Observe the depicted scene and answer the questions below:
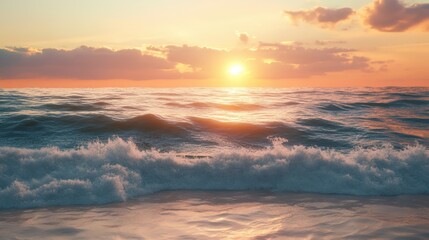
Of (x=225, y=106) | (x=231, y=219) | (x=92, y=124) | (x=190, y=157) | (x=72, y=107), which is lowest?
(x=231, y=219)

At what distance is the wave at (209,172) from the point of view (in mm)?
8398

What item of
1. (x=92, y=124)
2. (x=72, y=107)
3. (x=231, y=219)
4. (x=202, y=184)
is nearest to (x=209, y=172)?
(x=202, y=184)

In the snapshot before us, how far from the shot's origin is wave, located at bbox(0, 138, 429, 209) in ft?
27.6

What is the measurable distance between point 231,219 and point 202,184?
270cm

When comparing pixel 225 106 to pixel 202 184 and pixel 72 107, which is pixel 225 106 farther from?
pixel 202 184

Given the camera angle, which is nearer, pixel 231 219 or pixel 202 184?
pixel 231 219

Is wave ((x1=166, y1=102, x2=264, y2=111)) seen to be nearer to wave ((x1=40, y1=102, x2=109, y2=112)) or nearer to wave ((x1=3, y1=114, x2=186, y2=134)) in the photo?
wave ((x1=40, y1=102, x2=109, y2=112))

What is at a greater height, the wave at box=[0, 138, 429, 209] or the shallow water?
the wave at box=[0, 138, 429, 209]

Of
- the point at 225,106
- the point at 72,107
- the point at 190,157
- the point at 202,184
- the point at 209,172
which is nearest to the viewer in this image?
the point at 202,184

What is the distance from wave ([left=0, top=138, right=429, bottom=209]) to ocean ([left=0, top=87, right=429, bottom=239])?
0.03m

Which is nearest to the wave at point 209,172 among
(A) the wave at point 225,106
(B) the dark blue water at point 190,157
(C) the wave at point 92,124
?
(B) the dark blue water at point 190,157

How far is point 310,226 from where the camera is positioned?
612cm

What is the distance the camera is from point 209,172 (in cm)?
947

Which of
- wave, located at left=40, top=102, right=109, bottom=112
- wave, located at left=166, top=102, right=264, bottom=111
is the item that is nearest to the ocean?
wave, located at left=40, top=102, right=109, bottom=112
